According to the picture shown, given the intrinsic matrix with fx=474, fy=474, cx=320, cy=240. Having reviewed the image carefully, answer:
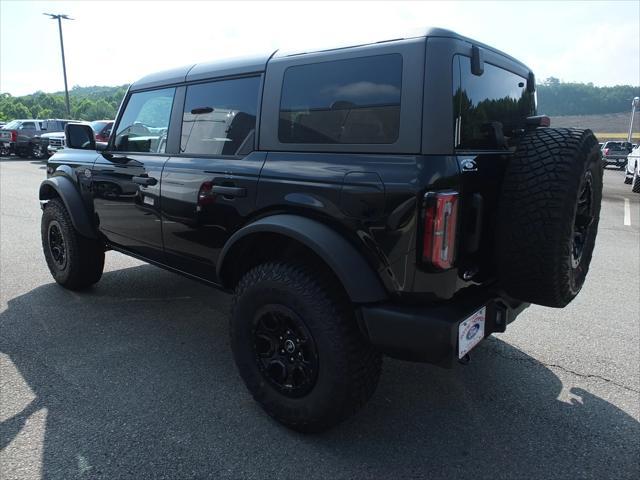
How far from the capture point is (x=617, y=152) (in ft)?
92.6

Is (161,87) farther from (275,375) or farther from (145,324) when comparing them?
(275,375)

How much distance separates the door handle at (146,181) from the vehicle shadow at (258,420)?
116cm

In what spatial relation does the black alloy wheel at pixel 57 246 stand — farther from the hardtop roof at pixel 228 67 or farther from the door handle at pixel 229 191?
the door handle at pixel 229 191

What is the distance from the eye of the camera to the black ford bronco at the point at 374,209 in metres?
2.07

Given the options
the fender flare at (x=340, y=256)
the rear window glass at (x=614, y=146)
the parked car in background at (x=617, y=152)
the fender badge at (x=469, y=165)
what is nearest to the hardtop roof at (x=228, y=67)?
the fender badge at (x=469, y=165)

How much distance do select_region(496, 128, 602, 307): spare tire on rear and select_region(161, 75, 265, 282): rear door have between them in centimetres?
131

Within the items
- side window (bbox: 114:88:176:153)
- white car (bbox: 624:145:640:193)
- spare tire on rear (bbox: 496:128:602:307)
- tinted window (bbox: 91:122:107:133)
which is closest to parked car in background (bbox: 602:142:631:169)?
white car (bbox: 624:145:640:193)

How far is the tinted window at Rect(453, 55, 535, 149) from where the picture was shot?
2.17 metres

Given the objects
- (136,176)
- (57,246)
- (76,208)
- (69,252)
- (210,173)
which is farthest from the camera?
(57,246)

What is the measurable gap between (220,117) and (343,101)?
39.4 inches

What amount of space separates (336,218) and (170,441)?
139 centimetres

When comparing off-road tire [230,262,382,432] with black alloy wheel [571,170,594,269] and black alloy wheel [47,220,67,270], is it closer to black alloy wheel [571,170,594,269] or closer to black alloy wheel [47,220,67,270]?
black alloy wheel [571,170,594,269]

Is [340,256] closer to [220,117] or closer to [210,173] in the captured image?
[210,173]

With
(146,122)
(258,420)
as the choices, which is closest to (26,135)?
(146,122)
